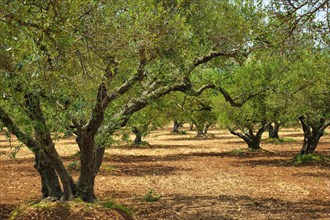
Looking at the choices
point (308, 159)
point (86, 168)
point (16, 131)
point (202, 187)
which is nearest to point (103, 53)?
point (16, 131)

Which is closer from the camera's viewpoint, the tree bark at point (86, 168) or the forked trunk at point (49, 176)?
the tree bark at point (86, 168)

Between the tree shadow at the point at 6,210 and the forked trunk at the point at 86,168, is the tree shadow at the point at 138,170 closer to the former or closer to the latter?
the tree shadow at the point at 6,210

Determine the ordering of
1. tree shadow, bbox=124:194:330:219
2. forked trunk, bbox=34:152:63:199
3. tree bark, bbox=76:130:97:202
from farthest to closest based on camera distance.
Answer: tree shadow, bbox=124:194:330:219, forked trunk, bbox=34:152:63:199, tree bark, bbox=76:130:97:202

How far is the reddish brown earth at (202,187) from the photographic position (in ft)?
49.3

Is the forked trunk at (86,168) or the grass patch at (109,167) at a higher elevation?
the forked trunk at (86,168)

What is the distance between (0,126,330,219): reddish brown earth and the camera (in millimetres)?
15039

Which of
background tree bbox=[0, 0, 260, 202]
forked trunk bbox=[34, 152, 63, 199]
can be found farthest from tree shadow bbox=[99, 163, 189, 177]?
forked trunk bbox=[34, 152, 63, 199]

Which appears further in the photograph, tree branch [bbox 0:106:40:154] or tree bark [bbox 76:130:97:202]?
tree bark [bbox 76:130:97:202]

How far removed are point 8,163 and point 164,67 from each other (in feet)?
67.0

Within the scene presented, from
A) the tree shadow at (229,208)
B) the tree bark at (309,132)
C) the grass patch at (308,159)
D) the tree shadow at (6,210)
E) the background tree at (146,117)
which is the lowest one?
the tree shadow at (229,208)

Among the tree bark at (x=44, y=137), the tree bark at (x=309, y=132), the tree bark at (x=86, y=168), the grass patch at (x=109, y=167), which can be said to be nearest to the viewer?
the tree bark at (x=44, y=137)

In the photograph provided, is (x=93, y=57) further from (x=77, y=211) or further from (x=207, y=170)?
(x=207, y=170)

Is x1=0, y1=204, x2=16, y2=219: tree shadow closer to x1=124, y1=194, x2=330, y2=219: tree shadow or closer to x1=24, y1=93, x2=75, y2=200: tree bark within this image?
x1=24, y1=93, x2=75, y2=200: tree bark

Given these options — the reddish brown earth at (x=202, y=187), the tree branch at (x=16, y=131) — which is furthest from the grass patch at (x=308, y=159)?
the tree branch at (x=16, y=131)
